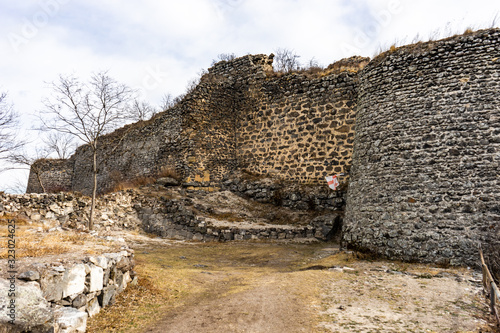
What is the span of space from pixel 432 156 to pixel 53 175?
32.8m

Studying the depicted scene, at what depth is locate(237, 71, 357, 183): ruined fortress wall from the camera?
16.0 metres

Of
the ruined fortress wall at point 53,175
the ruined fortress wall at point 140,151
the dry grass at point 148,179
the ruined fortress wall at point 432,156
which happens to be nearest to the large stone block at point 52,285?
the ruined fortress wall at point 432,156

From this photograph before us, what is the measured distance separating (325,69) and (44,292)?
1636cm

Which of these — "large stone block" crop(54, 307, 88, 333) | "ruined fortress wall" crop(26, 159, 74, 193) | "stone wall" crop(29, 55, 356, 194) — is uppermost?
"stone wall" crop(29, 55, 356, 194)

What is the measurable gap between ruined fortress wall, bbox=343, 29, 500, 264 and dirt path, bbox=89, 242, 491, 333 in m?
0.72

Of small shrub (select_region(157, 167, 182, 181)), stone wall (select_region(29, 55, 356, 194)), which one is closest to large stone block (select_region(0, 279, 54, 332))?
stone wall (select_region(29, 55, 356, 194))

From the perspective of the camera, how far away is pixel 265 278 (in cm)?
745

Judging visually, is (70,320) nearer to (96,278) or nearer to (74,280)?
(74,280)

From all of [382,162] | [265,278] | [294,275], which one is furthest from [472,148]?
[265,278]

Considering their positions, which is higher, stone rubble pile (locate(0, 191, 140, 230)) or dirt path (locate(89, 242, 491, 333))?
stone rubble pile (locate(0, 191, 140, 230))

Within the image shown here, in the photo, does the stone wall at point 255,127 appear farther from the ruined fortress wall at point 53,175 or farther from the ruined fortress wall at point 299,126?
the ruined fortress wall at point 53,175

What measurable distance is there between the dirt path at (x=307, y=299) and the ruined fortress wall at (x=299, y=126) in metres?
7.50

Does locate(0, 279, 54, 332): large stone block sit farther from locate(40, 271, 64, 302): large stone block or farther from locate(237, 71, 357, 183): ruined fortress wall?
locate(237, 71, 357, 183): ruined fortress wall

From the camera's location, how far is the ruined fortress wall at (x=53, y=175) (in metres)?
31.4
